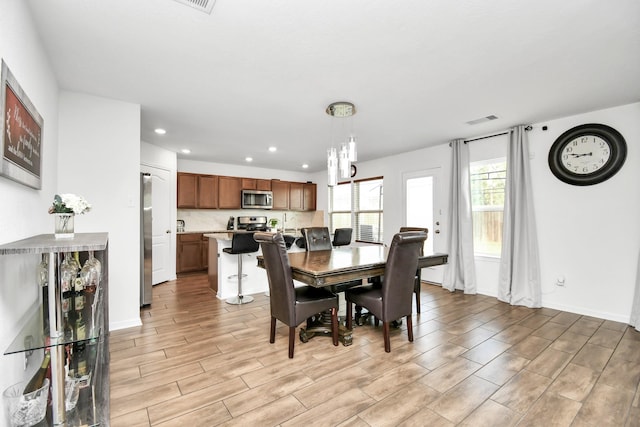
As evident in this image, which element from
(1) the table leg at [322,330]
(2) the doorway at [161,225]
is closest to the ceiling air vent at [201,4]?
(1) the table leg at [322,330]

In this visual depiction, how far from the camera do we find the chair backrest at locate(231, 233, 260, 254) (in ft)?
12.2

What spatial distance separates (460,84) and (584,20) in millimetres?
932

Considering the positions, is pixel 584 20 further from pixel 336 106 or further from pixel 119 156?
pixel 119 156

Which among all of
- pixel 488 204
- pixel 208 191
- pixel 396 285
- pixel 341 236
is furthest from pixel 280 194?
pixel 396 285

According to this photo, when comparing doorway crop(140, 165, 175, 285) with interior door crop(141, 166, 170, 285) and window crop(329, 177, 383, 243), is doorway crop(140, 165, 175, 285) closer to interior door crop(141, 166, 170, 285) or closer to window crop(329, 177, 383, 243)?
interior door crop(141, 166, 170, 285)

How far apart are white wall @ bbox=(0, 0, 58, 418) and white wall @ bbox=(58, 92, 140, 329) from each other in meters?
0.64

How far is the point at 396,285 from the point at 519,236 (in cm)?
237

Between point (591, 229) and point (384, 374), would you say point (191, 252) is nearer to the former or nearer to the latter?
point (384, 374)

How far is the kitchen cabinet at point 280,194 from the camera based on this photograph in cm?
705

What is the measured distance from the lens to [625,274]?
3176 millimetres

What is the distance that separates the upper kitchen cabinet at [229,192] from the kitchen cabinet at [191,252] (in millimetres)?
907

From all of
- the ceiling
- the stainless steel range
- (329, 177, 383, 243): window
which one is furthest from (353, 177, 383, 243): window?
the ceiling

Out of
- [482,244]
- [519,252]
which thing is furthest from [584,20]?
[482,244]

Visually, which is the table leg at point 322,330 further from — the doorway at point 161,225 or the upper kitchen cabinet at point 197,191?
the upper kitchen cabinet at point 197,191
